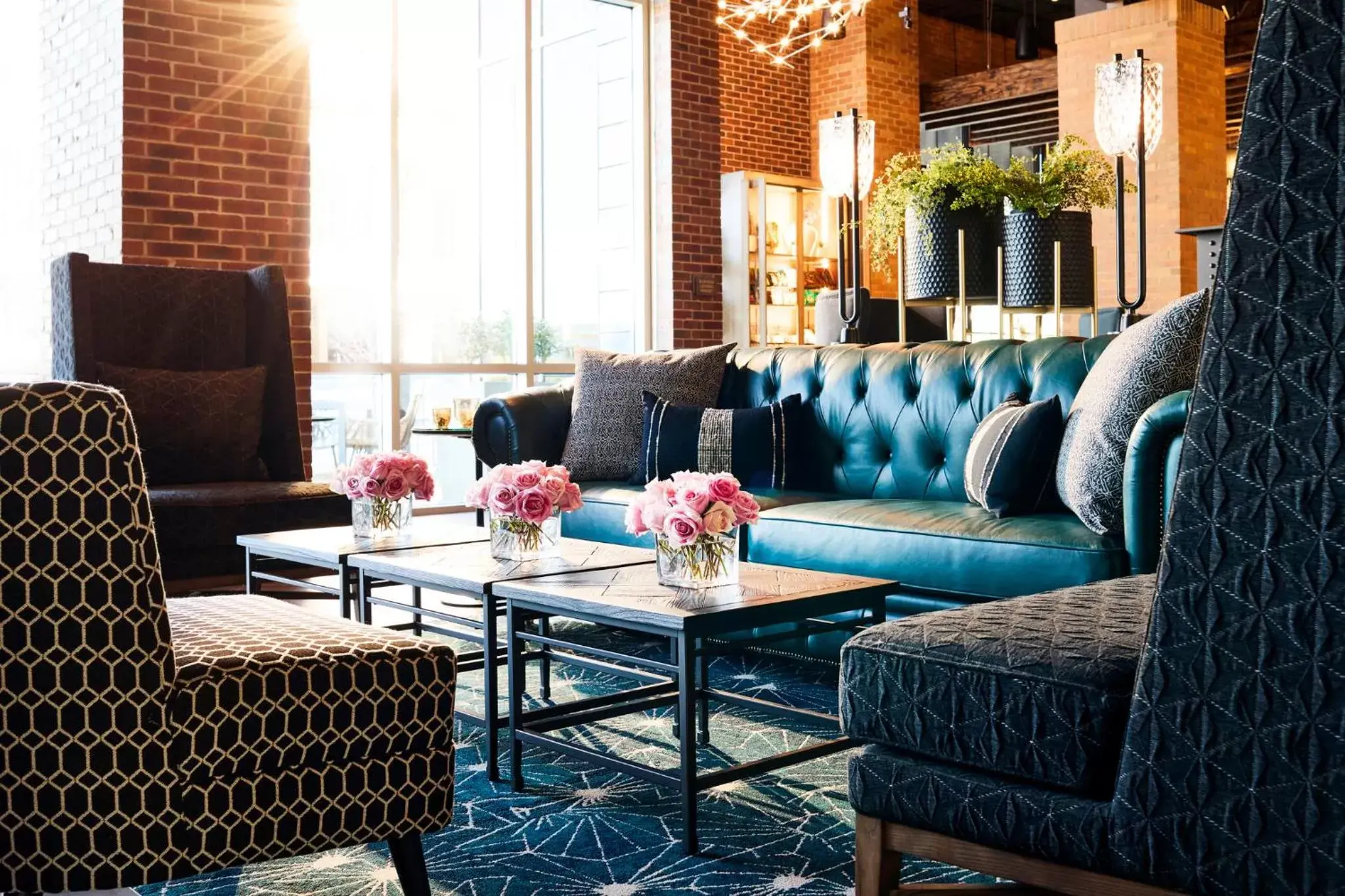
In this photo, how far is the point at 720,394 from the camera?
14.0 feet

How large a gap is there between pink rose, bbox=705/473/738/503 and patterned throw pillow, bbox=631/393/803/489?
5.08ft

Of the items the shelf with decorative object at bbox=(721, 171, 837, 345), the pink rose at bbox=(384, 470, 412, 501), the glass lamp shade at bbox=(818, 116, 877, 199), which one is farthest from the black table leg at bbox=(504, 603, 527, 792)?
the shelf with decorative object at bbox=(721, 171, 837, 345)

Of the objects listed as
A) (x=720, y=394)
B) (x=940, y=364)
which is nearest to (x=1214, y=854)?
(x=940, y=364)

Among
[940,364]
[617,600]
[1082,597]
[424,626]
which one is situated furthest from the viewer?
[940,364]

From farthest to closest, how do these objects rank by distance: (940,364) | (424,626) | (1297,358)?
1. (940,364)
2. (424,626)
3. (1297,358)

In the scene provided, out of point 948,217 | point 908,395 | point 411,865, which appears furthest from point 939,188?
point 411,865

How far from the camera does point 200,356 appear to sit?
4.12m

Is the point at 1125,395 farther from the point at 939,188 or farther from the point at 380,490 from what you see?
the point at 380,490

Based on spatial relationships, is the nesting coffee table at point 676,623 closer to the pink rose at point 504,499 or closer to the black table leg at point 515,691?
the black table leg at point 515,691

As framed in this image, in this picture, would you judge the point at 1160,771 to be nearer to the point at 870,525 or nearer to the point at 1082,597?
the point at 1082,597

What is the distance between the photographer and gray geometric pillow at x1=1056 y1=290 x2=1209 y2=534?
266 cm

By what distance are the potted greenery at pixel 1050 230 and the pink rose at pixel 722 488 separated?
2029 mm

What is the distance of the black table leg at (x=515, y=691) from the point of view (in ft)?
7.68

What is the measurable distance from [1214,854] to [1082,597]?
51cm
